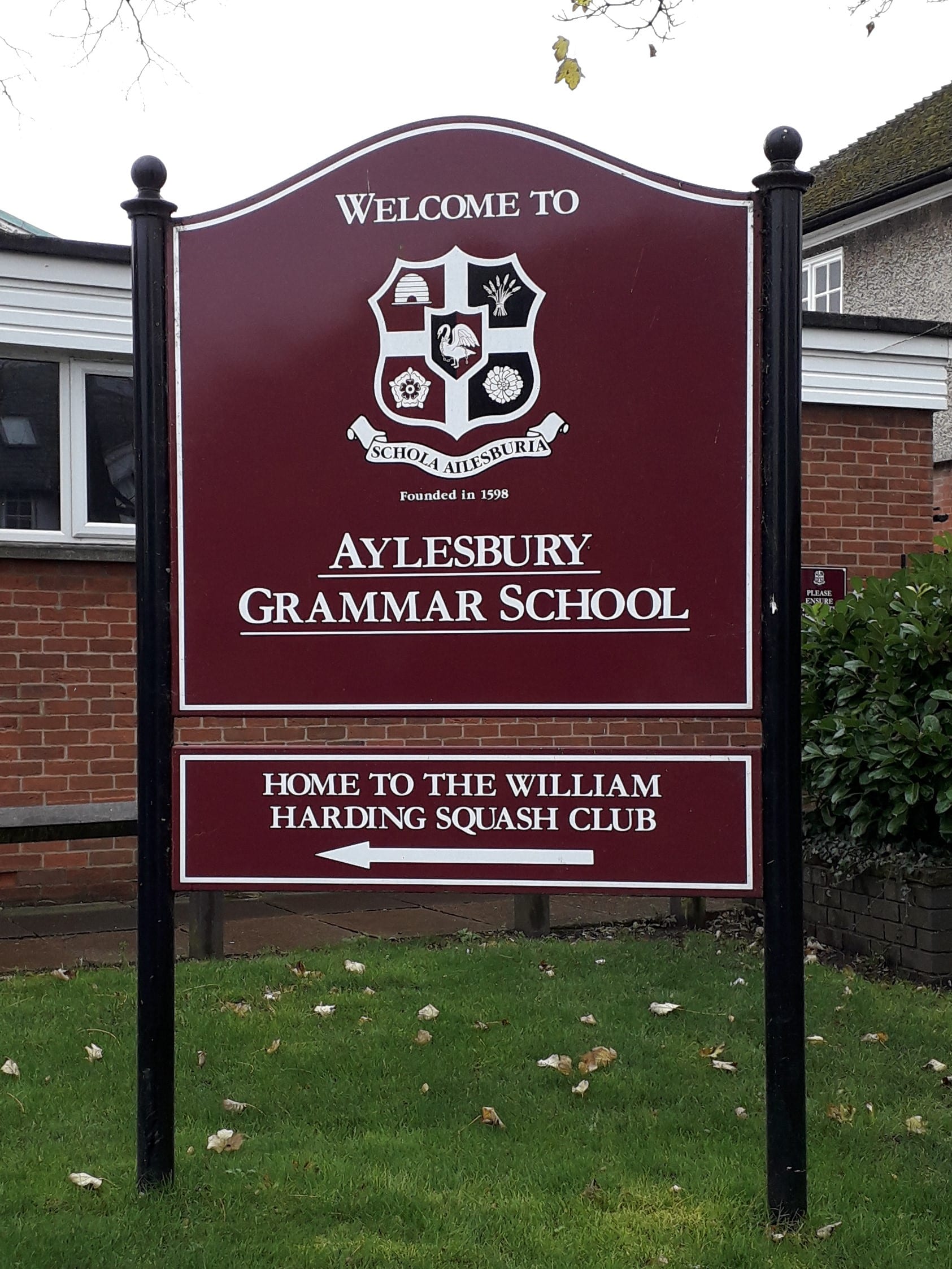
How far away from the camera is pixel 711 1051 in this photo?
4.46 metres

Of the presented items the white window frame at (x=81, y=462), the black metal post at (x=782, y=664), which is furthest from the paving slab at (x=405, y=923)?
the black metal post at (x=782, y=664)

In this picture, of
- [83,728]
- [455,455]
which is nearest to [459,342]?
[455,455]

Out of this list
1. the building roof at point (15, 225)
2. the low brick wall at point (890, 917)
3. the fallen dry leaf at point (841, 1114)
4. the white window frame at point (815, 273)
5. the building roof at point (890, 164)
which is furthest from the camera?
the white window frame at point (815, 273)

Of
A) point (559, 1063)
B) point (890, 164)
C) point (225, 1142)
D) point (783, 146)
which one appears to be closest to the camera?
point (783, 146)

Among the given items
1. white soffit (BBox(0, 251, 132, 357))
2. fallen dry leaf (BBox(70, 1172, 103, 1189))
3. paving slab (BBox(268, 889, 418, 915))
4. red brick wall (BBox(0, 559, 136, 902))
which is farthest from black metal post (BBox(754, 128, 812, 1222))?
red brick wall (BBox(0, 559, 136, 902))

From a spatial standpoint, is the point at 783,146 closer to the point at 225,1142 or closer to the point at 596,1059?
the point at 596,1059

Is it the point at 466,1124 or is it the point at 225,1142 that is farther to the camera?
the point at 466,1124

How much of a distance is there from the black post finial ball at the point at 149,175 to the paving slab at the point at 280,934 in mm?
3546

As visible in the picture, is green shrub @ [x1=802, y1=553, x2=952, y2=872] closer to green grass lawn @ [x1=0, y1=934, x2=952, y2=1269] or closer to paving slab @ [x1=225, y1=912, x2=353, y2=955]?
green grass lawn @ [x1=0, y1=934, x2=952, y2=1269]

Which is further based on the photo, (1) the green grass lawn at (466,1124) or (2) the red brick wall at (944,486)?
(2) the red brick wall at (944,486)

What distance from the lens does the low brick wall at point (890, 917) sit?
548 centimetres

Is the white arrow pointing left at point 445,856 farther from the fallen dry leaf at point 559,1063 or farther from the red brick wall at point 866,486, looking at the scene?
the red brick wall at point 866,486

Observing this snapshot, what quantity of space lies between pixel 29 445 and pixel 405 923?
336 cm

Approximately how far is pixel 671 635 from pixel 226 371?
1.33 metres
